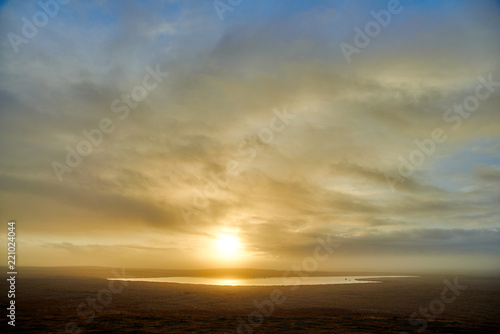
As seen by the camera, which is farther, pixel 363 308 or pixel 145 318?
pixel 363 308

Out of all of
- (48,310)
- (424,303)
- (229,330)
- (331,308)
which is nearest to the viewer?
(229,330)

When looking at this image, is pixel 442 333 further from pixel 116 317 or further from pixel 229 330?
pixel 116 317

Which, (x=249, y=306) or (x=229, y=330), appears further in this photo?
(x=249, y=306)

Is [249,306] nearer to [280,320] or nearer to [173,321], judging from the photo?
[280,320]

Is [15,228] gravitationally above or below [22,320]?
above

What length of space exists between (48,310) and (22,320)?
697 centimetres

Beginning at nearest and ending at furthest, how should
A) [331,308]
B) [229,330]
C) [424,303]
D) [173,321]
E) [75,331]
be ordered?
[75,331]
[229,330]
[173,321]
[331,308]
[424,303]

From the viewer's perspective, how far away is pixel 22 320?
31.6 m

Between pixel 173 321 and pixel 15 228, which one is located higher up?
pixel 15 228

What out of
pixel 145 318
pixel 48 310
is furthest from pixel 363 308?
pixel 48 310

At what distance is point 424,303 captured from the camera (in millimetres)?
51844

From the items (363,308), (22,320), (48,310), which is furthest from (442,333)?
(48,310)

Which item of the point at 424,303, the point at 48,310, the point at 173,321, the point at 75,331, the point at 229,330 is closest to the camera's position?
the point at 75,331

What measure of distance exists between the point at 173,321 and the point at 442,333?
26.4 metres
